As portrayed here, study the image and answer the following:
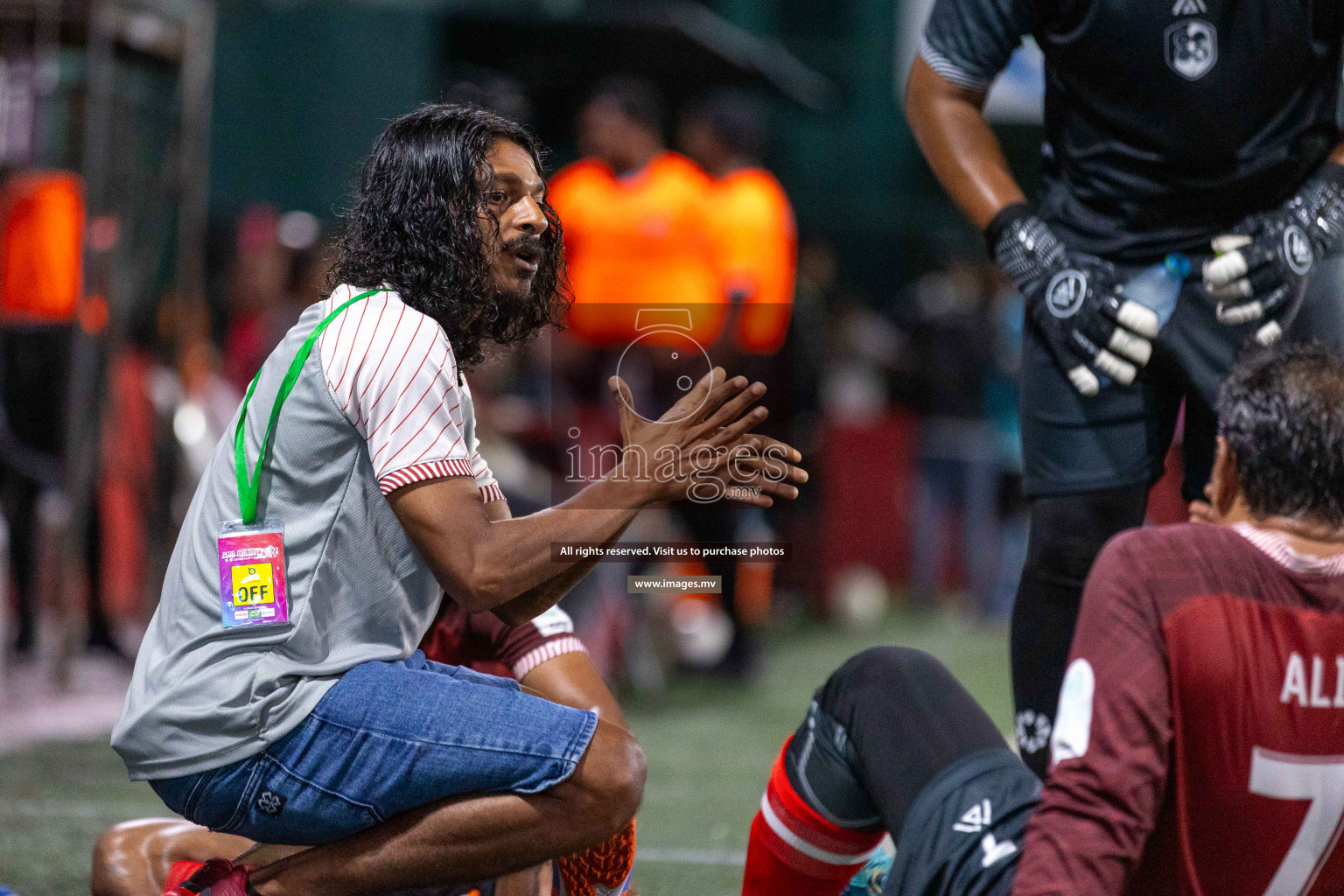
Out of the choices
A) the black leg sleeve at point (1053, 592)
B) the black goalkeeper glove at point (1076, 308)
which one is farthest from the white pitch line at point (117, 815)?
the black goalkeeper glove at point (1076, 308)

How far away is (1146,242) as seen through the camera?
9.10 ft

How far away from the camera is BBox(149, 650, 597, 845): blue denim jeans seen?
225 centimetres

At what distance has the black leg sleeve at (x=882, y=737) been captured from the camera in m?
2.00

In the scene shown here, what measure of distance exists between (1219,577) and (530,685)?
64.2 inches

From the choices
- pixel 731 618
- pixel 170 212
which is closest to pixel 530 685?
pixel 731 618

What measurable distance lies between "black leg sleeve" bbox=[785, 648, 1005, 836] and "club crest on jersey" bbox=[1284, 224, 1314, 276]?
3.44 ft

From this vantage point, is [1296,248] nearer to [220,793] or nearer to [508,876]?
[508,876]

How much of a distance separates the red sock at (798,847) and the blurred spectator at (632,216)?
414 centimetres

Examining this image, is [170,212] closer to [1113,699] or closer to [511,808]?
[511,808]

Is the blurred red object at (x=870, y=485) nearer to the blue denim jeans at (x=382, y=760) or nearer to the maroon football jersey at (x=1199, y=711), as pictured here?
the blue denim jeans at (x=382, y=760)

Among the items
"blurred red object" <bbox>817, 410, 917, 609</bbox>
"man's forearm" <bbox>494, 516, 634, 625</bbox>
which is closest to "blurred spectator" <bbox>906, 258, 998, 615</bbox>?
"blurred red object" <bbox>817, 410, 917, 609</bbox>

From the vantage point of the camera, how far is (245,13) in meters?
9.88

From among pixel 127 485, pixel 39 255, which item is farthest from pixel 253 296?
pixel 127 485

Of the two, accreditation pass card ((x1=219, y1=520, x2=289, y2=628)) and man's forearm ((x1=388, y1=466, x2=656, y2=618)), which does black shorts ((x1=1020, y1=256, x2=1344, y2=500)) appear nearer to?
man's forearm ((x1=388, y1=466, x2=656, y2=618))
